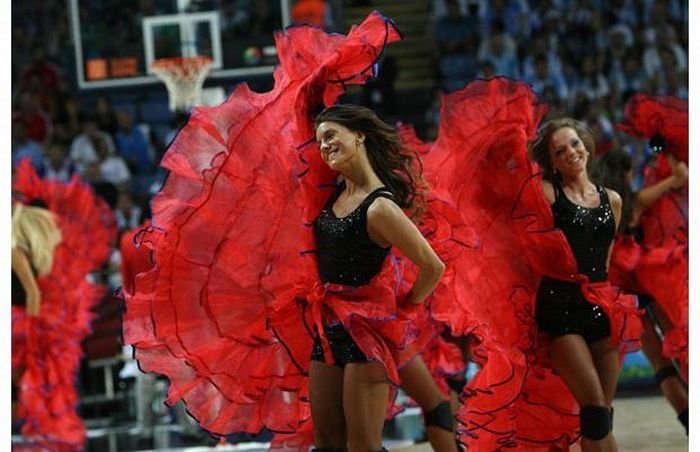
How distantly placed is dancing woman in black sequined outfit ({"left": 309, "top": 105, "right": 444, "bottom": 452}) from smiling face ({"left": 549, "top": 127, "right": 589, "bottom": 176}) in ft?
3.63

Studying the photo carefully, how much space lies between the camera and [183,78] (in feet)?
42.6

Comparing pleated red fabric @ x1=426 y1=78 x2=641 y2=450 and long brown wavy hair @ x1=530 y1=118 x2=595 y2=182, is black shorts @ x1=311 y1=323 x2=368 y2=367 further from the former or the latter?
long brown wavy hair @ x1=530 y1=118 x2=595 y2=182

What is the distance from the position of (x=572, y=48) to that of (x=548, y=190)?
10.2 m

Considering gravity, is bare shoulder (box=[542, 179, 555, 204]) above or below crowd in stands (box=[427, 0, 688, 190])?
below

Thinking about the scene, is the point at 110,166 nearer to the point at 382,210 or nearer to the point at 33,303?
the point at 33,303

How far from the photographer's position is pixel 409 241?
4816 mm

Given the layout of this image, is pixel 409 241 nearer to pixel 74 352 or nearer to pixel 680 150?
pixel 680 150

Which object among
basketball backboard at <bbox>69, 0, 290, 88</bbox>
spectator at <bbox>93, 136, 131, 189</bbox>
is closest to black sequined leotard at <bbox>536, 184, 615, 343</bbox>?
basketball backboard at <bbox>69, 0, 290, 88</bbox>

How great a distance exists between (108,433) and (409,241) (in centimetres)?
609

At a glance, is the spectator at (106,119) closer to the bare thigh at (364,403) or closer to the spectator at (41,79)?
the spectator at (41,79)

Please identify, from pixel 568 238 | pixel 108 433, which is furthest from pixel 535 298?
pixel 108 433

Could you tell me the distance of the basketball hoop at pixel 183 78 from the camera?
12.9 meters

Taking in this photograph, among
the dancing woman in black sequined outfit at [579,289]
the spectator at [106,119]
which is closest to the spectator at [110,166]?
the spectator at [106,119]

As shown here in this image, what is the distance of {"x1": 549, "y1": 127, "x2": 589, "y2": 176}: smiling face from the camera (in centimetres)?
592
